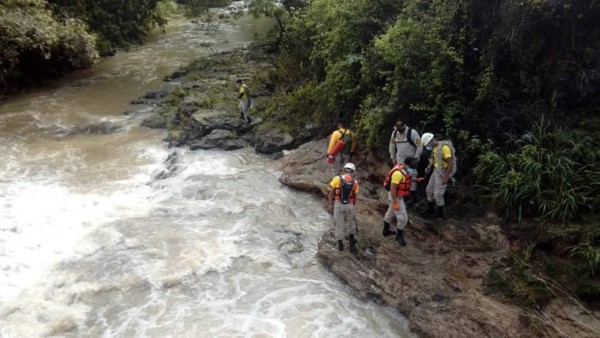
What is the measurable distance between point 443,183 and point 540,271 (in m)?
2.25

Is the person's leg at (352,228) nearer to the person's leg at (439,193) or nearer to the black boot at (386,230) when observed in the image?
the black boot at (386,230)

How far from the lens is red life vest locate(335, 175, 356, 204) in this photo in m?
8.54

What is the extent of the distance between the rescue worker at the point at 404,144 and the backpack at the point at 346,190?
149cm

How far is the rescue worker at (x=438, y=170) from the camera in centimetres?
860

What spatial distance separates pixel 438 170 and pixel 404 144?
978 mm

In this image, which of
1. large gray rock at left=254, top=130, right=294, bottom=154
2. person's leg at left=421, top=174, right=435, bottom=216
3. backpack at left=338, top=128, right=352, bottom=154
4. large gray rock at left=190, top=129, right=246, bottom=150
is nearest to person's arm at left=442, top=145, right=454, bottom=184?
person's leg at left=421, top=174, right=435, bottom=216

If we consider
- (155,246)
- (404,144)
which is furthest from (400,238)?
(155,246)

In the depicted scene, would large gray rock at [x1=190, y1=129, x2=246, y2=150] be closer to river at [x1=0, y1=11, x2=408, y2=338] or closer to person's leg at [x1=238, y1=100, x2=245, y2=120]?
river at [x1=0, y1=11, x2=408, y2=338]

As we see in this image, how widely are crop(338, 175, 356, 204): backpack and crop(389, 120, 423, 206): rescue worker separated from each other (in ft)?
4.90

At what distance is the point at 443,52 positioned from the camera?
32.6ft

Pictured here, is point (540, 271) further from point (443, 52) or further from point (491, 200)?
point (443, 52)

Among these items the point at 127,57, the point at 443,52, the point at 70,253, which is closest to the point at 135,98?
the point at 127,57

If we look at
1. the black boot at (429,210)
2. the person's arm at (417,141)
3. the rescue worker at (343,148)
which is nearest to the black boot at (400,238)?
the black boot at (429,210)

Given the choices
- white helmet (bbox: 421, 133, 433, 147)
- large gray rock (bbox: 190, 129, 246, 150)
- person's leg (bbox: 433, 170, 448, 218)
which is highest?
white helmet (bbox: 421, 133, 433, 147)
